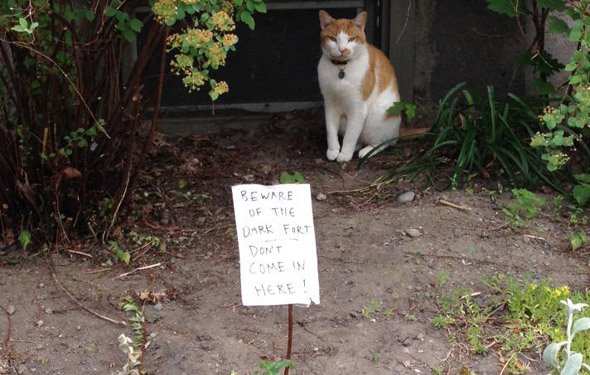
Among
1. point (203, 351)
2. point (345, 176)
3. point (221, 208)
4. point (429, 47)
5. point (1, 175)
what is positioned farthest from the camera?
point (429, 47)

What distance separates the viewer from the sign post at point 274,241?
3002 mm

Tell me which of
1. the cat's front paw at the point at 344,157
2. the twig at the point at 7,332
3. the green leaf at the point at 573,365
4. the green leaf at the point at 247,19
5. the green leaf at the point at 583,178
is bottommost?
the cat's front paw at the point at 344,157

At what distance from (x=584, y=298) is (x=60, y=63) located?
7.94 feet

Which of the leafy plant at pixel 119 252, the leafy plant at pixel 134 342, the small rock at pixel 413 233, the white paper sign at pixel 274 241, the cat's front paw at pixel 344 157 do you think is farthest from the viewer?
the cat's front paw at pixel 344 157

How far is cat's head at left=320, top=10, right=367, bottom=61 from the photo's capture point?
4871mm

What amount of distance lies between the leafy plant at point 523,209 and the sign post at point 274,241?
1730 millimetres

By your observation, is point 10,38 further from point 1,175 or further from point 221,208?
point 221,208

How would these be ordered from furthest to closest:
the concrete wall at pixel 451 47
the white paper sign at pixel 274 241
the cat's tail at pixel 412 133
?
the concrete wall at pixel 451 47, the cat's tail at pixel 412 133, the white paper sign at pixel 274 241

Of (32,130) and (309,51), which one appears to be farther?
(309,51)

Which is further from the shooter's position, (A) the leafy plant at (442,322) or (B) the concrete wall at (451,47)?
(B) the concrete wall at (451,47)

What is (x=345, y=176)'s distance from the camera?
509 cm

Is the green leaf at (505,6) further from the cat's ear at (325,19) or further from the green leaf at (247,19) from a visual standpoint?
the green leaf at (247,19)

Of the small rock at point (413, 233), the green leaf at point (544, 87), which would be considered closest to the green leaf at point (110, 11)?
the small rock at point (413, 233)

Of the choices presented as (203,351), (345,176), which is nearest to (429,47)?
(345,176)
